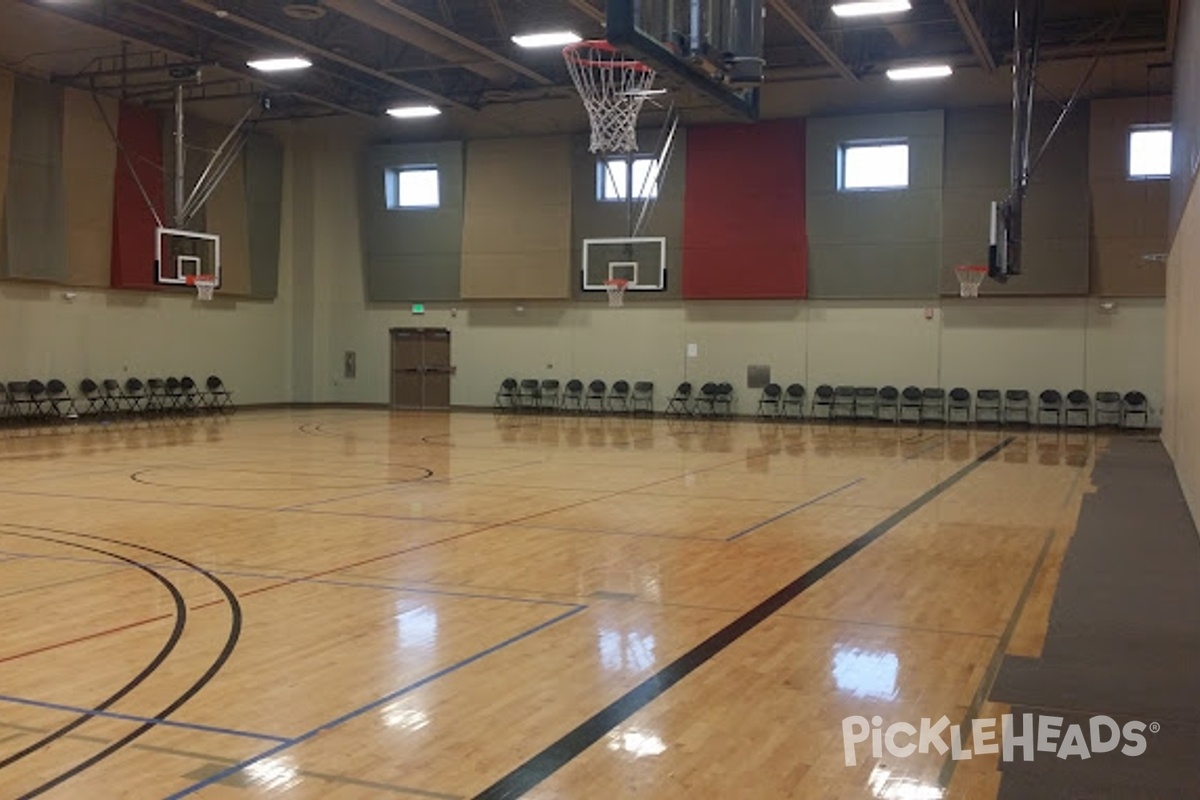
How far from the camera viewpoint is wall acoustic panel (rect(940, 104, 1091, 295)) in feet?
Result: 70.1

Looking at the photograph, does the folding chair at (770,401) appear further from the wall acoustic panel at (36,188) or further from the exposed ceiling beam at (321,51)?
the wall acoustic panel at (36,188)

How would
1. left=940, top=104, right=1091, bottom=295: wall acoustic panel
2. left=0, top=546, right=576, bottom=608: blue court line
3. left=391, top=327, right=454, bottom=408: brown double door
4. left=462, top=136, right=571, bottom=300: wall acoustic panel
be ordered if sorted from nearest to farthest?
left=0, top=546, right=576, bottom=608: blue court line → left=940, top=104, right=1091, bottom=295: wall acoustic panel → left=462, top=136, right=571, bottom=300: wall acoustic panel → left=391, top=327, right=454, bottom=408: brown double door

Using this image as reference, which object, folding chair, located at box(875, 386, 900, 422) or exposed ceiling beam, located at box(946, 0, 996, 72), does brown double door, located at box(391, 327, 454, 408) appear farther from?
exposed ceiling beam, located at box(946, 0, 996, 72)

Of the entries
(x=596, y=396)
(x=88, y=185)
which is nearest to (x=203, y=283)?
(x=88, y=185)

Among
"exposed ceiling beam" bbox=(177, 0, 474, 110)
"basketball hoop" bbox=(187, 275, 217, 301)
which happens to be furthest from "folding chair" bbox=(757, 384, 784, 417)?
"basketball hoop" bbox=(187, 275, 217, 301)

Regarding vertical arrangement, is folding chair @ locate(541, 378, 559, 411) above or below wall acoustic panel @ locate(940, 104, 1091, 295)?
below

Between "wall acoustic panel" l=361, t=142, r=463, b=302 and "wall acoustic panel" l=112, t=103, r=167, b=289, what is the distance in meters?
5.35

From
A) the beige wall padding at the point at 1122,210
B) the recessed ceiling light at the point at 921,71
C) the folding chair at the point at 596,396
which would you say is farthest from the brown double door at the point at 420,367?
the beige wall padding at the point at 1122,210

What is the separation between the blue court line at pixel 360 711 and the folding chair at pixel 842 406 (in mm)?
17721

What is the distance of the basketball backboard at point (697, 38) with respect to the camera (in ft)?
24.6

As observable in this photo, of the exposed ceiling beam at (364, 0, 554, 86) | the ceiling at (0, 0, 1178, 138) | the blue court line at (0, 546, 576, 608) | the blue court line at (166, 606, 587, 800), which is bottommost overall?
the blue court line at (166, 606, 587, 800)

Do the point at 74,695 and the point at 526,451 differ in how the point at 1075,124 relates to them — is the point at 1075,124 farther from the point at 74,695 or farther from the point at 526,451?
the point at 74,695

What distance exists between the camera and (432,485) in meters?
12.4

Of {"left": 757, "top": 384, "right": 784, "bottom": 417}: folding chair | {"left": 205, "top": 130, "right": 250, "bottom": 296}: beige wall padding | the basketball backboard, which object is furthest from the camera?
{"left": 205, "top": 130, "right": 250, "bottom": 296}: beige wall padding
